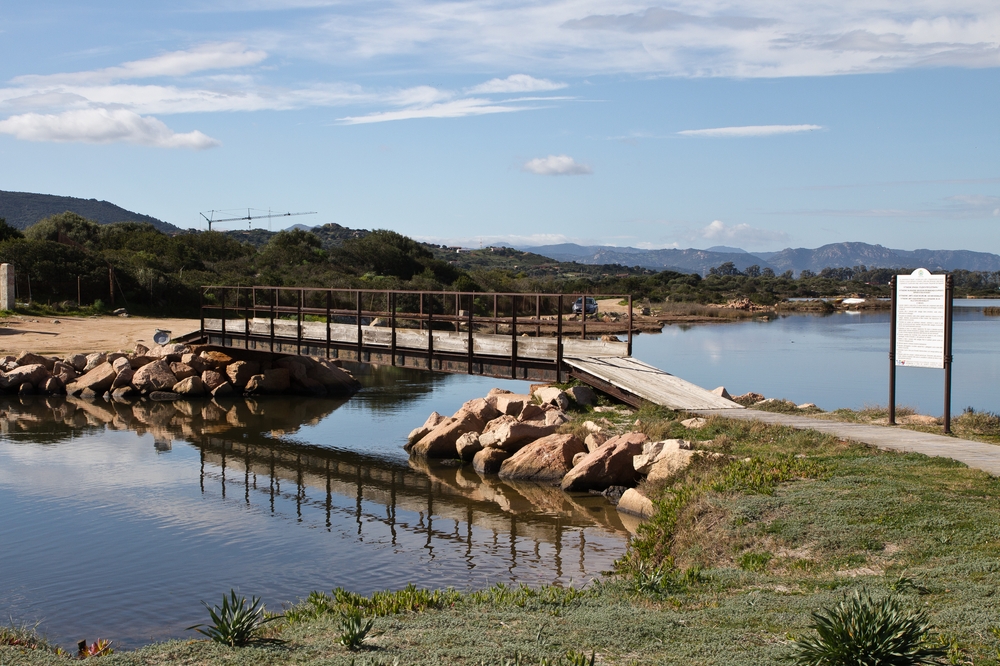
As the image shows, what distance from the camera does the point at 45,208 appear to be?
17038 cm

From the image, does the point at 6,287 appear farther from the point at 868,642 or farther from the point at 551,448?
the point at 868,642

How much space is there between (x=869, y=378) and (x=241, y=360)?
19932 mm

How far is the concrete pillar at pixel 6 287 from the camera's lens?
1407 inches

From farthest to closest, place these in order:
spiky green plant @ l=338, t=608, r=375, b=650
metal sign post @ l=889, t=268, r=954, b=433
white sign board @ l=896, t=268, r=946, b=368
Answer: white sign board @ l=896, t=268, r=946, b=368 < metal sign post @ l=889, t=268, r=954, b=433 < spiky green plant @ l=338, t=608, r=375, b=650

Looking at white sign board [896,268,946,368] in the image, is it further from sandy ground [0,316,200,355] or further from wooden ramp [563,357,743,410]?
sandy ground [0,316,200,355]

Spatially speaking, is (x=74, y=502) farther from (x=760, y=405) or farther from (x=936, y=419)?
(x=936, y=419)

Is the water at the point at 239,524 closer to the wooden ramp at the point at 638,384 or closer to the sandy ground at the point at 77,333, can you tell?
the wooden ramp at the point at 638,384

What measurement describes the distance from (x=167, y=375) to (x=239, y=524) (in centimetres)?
1393

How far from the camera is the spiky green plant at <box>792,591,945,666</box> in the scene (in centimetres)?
→ 488

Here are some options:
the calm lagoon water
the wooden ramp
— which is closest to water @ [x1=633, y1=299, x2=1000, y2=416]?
the calm lagoon water

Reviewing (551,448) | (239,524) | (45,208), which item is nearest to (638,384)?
(551,448)

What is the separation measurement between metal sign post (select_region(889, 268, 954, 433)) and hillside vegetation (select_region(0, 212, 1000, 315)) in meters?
14.0

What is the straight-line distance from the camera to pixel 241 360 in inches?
1046

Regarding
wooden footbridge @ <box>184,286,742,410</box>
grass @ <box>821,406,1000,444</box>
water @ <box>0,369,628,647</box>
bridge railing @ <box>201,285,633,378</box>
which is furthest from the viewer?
bridge railing @ <box>201,285,633,378</box>
